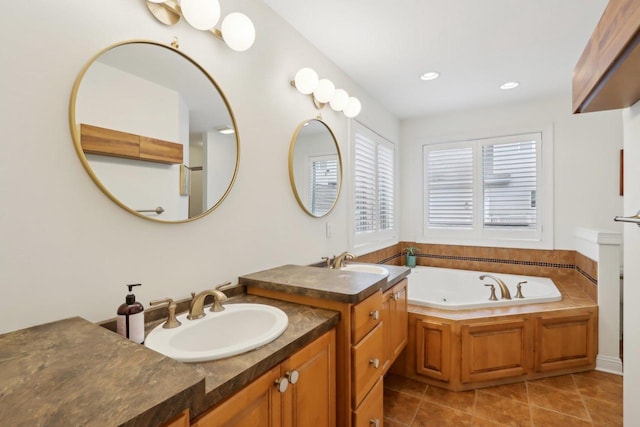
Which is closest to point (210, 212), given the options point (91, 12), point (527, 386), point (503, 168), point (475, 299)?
point (91, 12)

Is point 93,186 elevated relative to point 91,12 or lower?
lower

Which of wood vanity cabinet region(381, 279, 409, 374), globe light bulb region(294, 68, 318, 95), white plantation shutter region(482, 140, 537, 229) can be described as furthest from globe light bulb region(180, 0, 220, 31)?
white plantation shutter region(482, 140, 537, 229)

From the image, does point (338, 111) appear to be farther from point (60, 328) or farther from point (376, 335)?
point (60, 328)

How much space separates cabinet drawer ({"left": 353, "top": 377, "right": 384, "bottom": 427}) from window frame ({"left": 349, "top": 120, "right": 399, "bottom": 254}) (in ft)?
4.10

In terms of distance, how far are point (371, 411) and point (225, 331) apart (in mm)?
825

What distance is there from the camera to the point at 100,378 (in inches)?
25.6

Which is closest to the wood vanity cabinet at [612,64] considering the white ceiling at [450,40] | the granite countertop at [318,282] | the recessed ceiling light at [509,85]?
the white ceiling at [450,40]

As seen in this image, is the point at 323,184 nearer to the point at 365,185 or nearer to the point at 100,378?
the point at 365,185

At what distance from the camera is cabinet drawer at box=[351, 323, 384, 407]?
51.6 inches

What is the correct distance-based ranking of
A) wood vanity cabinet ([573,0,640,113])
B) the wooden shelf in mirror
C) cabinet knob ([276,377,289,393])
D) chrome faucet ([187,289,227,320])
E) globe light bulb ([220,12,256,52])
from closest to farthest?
wood vanity cabinet ([573,0,640,113]), cabinet knob ([276,377,289,393]), the wooden shelf in mirror, chrome faucet ([187,289,227,320]), globe light bulb ([220,12,256,52])

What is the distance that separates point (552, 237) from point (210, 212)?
3421mm

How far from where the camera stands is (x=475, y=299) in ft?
10.7

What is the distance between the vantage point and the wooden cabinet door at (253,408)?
757 mm

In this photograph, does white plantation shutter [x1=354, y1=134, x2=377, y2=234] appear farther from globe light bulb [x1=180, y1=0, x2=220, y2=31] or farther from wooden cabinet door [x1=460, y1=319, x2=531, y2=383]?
globe light bulb [x1=180, y1=0, x2=220, y2=31]
